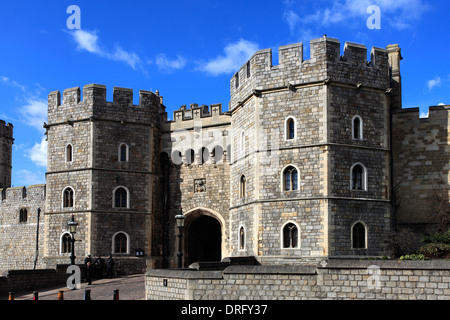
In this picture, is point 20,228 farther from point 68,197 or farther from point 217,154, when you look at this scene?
point 217,154

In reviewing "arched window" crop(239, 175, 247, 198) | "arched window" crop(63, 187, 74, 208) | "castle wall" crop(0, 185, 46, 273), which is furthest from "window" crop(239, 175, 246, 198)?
"castle wall" crop(0, 185, 46, 273)

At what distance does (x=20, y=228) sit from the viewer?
1426 inches

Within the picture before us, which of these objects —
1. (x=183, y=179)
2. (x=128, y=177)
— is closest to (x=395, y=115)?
(x=183, y=179)

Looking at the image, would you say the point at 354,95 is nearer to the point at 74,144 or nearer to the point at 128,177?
the point at 128,177

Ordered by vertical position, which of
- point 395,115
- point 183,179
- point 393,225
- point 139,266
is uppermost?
point 395,115

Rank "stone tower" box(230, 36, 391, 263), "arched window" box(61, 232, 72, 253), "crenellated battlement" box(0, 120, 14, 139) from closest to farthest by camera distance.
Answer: "stone tower" box(230, 36, 391, 263) < "arched window" box(61, 232, 72, 253) < "crenellated battlement" box(0, 120, 14, 139)

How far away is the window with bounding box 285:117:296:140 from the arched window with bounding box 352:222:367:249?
417cm

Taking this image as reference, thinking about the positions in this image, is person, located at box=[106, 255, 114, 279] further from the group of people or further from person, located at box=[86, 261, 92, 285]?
person, located at box=[86, 261, 92, 285]

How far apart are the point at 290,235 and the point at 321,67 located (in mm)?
6491

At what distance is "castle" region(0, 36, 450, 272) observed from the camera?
23.2 meters

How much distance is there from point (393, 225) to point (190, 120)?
35.9 feet

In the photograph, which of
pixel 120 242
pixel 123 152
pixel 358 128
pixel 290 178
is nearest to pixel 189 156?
pixel 123 152

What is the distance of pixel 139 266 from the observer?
28531mm

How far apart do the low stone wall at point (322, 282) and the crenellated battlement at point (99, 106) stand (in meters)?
13.0
